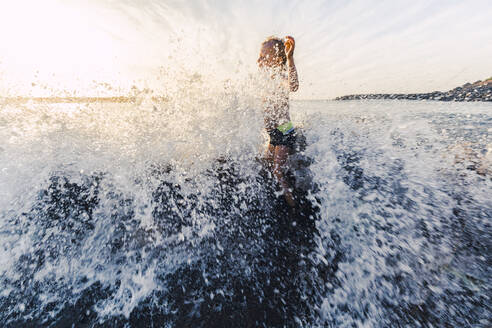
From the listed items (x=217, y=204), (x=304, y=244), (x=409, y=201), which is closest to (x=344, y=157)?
(x=409, y=201)

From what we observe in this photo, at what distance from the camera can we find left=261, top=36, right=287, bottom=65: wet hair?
12.7 ft

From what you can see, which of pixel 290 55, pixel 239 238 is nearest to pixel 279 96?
pixel 290 55

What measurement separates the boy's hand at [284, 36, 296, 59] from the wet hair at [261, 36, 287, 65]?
0.62ft

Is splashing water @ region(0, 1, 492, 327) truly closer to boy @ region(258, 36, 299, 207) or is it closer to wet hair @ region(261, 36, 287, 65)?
boy @ region(258, 36, 299, 207)

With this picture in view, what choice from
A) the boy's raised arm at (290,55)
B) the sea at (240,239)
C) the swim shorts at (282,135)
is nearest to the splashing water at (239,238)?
the sea at (240,239)

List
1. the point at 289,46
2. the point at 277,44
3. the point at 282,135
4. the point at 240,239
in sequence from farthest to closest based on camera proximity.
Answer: the point at 282,135 < the point at 277,44 < the point at 289,46 < the point at 240,239

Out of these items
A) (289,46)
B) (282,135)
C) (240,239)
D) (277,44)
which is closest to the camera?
(240,239)

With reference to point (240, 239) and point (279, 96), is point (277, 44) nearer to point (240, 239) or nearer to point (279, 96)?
point (279, 96)

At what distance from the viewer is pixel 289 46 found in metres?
3.68

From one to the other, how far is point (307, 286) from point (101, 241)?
10.1ft

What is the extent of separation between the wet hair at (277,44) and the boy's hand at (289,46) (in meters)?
0.19

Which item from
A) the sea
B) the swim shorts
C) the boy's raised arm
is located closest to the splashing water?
the sea

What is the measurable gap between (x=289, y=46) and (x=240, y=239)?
12.1 ft

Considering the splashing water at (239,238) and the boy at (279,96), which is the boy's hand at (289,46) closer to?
the boy at (279,96)
